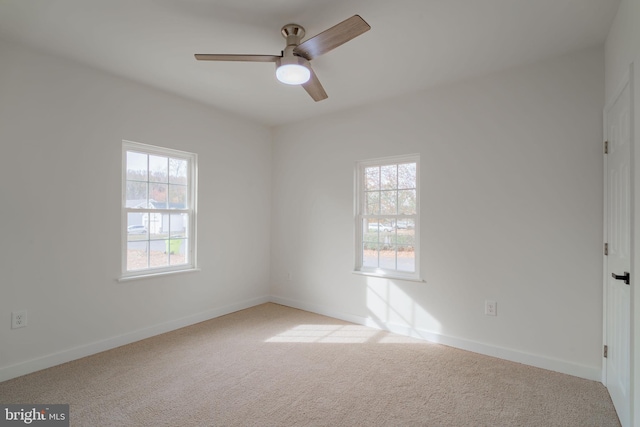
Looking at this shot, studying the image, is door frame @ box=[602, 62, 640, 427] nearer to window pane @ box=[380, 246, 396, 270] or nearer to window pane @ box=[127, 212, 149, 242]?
window pane @ box=[380, 246, 396, 270]

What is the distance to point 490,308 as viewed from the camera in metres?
2.97

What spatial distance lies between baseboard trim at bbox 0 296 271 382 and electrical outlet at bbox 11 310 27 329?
0.96 ft

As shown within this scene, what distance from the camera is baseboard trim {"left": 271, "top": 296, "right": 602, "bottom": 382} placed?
255cm

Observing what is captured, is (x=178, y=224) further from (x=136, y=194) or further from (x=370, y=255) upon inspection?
(x=370, y=255)

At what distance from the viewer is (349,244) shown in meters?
3.97

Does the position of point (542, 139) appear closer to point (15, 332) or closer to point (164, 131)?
point (164, 131)

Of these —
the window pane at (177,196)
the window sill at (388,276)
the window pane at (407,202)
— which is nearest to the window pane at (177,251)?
the window pane at (177,196)

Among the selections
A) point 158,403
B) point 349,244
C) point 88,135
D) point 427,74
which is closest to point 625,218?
point 427,74

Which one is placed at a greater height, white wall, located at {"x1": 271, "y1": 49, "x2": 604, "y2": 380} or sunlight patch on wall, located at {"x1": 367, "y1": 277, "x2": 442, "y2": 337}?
white wall, located at {"x1": 271, "y1": 49, "x2": 604, "y2": 380}

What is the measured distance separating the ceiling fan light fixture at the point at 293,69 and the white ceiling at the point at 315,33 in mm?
271

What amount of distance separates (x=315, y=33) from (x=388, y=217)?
2095 millimetres

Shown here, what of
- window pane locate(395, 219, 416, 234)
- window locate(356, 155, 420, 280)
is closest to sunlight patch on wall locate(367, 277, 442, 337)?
window locate(356, 155, 420, 280)

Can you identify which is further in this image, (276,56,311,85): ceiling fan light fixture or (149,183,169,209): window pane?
(149,183,169,209): window pane

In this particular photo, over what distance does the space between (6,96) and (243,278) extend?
9.73ft
